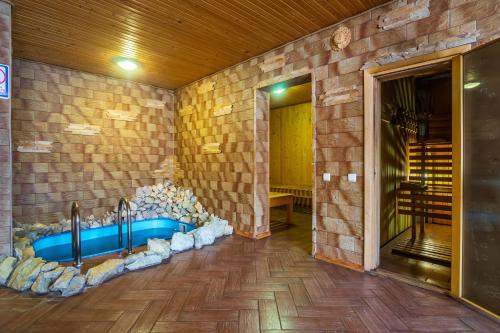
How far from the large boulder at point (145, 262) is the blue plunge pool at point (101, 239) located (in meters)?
0.65

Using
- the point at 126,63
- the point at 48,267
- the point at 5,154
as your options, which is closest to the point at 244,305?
the point at 48,267

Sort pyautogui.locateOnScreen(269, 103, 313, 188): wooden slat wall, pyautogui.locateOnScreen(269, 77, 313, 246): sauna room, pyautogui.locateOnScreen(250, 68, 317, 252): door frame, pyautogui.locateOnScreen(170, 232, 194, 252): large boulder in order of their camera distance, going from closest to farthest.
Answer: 1. pyautogui.locateOnScreen(170, 232, 194, 252): large boulder
2. pyautogui.locateOnScreen(250, 68, 317, 252): door frame
3. pyautogui.locateOnScreen(269, 77, 313, 246): sauna room
4. pyautogui.locateOnScreen(269, 103, 313, 188): wooden slat wall

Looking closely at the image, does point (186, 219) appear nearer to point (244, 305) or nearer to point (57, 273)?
point (57, 273)

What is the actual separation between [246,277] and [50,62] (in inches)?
177

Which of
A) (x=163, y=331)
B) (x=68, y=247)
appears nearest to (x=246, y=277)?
(x=163, y=331)

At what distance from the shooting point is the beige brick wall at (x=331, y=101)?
2.34 meters

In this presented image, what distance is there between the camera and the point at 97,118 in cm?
484

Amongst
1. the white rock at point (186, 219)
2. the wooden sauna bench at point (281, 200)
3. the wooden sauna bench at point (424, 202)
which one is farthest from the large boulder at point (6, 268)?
the wooden sauna bench at point (424, 202)

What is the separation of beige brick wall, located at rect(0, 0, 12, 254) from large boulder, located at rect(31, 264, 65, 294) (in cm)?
60

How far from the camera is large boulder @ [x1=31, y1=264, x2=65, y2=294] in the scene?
230 centimetres

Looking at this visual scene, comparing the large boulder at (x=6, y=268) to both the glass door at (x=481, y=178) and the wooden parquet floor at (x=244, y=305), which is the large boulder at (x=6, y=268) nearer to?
the wooden parquet floor at (x=244, y=305)

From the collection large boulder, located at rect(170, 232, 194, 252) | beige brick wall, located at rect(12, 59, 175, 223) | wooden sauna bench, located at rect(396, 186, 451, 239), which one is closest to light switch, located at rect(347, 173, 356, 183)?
wooden sauna bench, located at rect(396, 186, 451, 239)

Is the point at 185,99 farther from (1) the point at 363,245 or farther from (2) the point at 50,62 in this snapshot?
(1) the point at 363,245

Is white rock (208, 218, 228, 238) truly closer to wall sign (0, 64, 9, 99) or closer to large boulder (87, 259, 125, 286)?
large boulder (87, 259, 125, 286)
